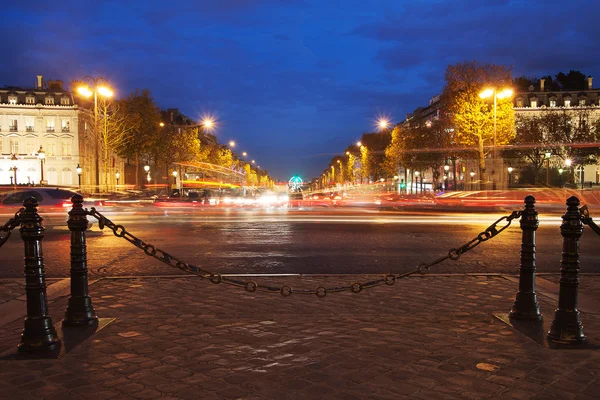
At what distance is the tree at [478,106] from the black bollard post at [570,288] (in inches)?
1508

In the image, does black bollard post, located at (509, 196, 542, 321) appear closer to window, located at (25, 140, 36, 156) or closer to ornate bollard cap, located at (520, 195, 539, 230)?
ornate bollard cap, located at (520, 195, 539, 230)

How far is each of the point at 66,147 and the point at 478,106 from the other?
2462 inches

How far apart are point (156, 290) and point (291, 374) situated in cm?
368

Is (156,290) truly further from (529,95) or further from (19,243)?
(529,95)

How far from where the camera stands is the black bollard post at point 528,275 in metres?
5.62

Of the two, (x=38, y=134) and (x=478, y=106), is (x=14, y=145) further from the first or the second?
(x=478, y=106)

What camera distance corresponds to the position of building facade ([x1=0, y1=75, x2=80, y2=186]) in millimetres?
77375

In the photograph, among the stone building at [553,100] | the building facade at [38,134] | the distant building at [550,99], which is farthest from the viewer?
the distant building at [550,99]

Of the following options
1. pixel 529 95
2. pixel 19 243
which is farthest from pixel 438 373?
pixel 529 95

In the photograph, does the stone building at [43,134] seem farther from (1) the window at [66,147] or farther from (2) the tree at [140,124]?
(2) the tree at [140,124]

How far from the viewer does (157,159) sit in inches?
2554

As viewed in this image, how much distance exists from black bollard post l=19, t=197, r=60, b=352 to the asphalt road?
13.2 ft

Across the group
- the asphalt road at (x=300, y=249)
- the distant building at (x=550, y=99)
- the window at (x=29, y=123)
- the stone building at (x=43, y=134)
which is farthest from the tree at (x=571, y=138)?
the window at (x=29, y=123)

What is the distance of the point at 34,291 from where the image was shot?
4879 mm
